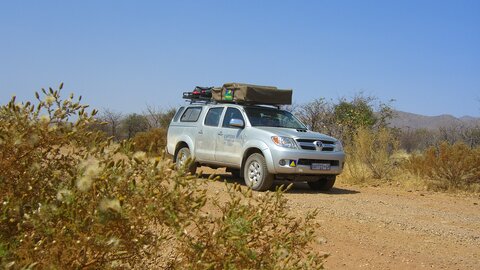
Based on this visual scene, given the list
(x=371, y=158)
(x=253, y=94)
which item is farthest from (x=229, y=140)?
(x=371, y=158)

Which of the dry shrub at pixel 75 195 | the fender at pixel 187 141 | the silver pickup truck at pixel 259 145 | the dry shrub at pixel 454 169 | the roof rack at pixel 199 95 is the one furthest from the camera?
the roof rack at pixel 199 95

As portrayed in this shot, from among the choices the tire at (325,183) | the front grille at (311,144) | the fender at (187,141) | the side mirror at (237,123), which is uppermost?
the side mirror at (237,123)

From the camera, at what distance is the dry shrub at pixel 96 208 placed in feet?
6.59

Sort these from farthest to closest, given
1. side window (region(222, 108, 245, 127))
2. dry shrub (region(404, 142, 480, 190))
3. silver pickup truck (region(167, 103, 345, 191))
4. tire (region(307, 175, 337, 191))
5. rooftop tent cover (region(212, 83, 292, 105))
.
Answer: dry shrub (region(404, 142, 480, 190))
rooftop tent cover (region(212, 83, 292, 105))
side window (region(222, 108, 245, 127))
tire (region(307, 175, 337, 191))
silver pickup truck (region(167, 103, 345, 191))

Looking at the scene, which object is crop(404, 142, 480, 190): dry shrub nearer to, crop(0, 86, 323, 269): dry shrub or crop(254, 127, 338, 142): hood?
crop(254, 127, 338, 142): hood

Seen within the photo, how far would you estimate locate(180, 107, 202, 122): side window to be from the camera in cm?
1245

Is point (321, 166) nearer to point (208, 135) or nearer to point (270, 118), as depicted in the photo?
point (270, 118)

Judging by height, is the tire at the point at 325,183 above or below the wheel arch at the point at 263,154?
below

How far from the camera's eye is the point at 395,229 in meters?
6.89

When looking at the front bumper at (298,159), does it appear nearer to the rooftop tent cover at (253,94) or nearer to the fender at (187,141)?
the rooftop tent cover at (253,94)

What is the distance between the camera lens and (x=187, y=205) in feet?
7.02

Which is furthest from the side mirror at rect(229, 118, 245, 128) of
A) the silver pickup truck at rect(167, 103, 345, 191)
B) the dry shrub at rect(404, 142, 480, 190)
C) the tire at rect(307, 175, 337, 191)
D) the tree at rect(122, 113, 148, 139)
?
the tree at rect(122, 113, 148, 139)

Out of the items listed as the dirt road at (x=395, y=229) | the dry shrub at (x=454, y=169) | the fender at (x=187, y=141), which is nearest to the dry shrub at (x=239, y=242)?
the dirt road at (x=395, y=229)

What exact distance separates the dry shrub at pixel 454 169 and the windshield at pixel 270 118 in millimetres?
3347
